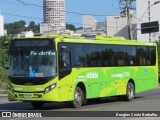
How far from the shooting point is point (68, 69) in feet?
68.9

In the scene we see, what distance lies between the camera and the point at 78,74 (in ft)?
71.4

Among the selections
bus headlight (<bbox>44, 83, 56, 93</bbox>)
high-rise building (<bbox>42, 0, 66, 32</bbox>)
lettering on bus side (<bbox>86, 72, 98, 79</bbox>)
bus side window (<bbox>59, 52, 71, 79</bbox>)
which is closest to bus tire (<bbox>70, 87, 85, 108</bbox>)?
lettering on bus side (<bbox>86, 72, 98, 79</bbox>)

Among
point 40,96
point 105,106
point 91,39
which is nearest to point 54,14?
point 91,39

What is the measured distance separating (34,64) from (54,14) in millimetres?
65492

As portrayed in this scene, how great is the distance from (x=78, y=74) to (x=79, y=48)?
46.6 inches

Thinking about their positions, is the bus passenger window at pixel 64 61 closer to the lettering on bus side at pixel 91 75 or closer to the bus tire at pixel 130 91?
the lettering on bus side at pixel 91 75

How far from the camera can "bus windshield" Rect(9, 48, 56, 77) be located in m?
20.2

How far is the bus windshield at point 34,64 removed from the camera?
20.2 metres

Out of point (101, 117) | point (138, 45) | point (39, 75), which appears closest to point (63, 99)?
point (39, 75)

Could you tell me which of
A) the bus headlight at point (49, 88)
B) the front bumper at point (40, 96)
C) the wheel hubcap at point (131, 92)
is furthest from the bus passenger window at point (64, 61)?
the wheel hubcap at point (131, 92)

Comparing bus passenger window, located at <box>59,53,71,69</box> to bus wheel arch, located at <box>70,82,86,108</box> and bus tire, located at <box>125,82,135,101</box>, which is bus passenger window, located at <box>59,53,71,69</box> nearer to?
bus wheel arch, located at <box>70,82,86,108</box>

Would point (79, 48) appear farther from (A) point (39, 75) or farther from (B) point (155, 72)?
(B) point (155, 72)

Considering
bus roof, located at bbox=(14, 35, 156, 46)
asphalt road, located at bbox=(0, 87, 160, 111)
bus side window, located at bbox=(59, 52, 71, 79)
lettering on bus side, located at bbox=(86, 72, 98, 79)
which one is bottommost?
asphalt road, located at bbox=(0, 87, 160, 111)

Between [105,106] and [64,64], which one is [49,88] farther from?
[105,106]
